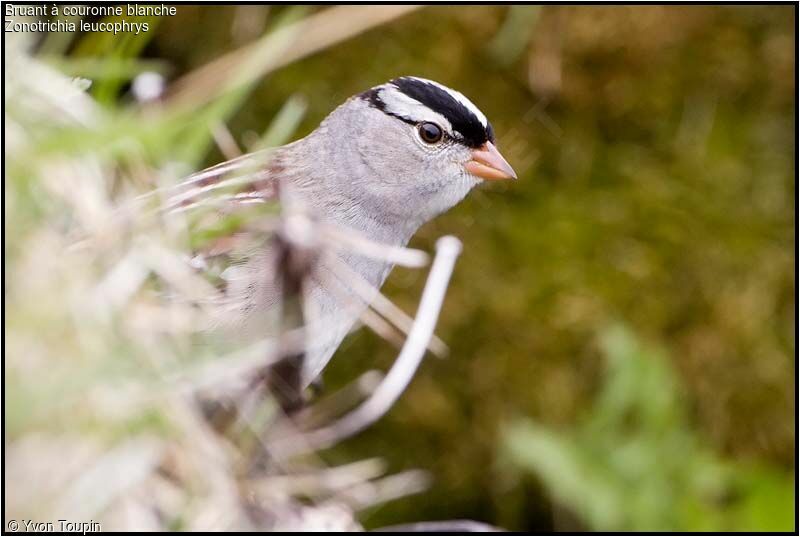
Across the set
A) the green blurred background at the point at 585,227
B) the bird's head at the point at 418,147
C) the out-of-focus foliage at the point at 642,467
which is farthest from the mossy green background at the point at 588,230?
the bird's head at the point at 418,147

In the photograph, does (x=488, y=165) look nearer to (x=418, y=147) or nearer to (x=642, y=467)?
(x=418, y=147)

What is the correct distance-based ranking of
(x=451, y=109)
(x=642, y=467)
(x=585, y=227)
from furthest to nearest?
(x=585, y=227)
(x=642, y=467)
(x=451, y=109)

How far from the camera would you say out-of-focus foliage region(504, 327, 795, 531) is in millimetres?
2371

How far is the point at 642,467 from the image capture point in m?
2.44

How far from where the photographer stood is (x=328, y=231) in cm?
123

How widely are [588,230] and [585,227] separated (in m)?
0.01

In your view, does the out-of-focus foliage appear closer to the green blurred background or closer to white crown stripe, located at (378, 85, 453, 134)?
the green blurred background

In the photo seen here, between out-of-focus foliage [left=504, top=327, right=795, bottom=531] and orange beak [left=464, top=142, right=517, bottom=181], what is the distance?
740mm

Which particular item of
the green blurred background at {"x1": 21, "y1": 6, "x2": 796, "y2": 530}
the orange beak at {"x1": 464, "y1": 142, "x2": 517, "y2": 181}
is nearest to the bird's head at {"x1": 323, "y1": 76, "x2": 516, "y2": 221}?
the orange beak at {"x1": 464, "y1": 142, "x2": 517, "y2": 181}

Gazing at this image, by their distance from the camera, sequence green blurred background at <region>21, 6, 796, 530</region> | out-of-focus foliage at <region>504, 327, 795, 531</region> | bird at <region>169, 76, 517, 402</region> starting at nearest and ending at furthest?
1. bird at <region>169, 76, 517, 402</region>
2. out-of-focus foliage at <region>504, 327, 795, 531</region>
3. green blurred background at <region>21, 6, 796, 530</region>

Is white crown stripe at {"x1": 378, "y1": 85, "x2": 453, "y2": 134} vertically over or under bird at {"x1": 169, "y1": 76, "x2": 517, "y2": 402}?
over

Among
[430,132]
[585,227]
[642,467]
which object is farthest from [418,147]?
[642,467]

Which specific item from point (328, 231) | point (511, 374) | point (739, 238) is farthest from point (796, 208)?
point (328, 231)

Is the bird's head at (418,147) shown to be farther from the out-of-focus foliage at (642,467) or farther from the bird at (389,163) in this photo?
the out-of-focus foliage at (642,467)
